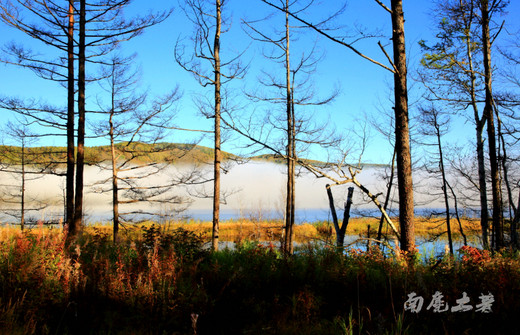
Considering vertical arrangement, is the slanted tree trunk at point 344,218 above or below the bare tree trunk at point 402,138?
below

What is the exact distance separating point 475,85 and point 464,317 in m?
11.4

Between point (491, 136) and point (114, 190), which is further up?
point (491, 136)

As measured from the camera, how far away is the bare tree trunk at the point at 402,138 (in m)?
6.15

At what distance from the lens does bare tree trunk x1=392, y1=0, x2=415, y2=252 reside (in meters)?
6.15

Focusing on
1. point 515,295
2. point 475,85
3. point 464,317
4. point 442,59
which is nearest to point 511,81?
point 475,85

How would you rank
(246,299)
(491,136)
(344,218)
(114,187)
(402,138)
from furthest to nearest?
(114,187) < (344,218) < (491,136) < (402,138) < (246,299)

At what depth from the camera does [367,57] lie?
234 inches

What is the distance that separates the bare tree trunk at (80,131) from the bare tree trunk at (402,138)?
10.5 m

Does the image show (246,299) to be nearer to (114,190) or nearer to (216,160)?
(216,160)

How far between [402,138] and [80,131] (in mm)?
10853

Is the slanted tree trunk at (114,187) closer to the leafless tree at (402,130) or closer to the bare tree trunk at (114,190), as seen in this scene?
the bare tree trunk at (114,190)

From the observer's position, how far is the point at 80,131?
12578 mm

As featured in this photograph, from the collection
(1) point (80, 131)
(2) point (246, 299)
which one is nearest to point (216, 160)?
(1) point (80, 131)

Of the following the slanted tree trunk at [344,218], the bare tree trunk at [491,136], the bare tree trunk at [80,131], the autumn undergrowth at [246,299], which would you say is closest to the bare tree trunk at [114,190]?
the bare tree trunk at [80,131]
